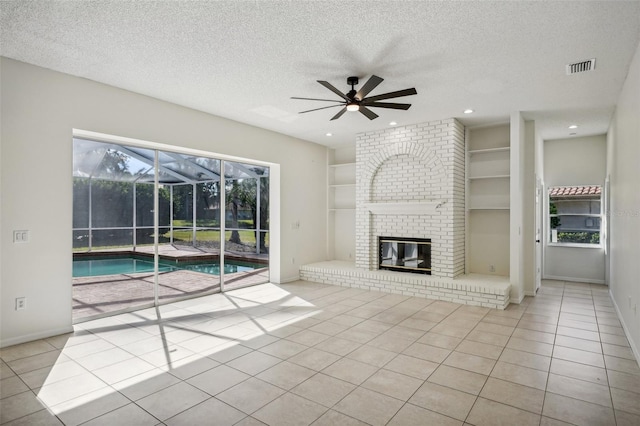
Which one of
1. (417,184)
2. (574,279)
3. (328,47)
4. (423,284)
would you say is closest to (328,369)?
(328,47)

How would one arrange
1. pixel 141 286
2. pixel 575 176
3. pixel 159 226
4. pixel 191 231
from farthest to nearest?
pixel 575 176 → pixel 191 231 → pixel 141 286 → pixel 159 226

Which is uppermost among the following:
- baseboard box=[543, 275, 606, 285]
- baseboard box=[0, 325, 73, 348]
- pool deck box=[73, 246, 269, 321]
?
pool deck box=[73, 246, 269, 321]

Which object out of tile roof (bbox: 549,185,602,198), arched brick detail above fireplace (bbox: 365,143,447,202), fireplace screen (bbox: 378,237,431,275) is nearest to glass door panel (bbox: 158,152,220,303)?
arched brick detail above fireplace (bbox: 365,143,447,202)

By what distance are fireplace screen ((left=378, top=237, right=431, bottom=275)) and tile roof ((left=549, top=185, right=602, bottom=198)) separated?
338cm

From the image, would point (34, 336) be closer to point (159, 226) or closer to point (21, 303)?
point (21, 303)

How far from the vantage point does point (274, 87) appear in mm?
4246

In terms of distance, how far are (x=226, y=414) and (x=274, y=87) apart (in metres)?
3.43

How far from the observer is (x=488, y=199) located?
616 centimetres

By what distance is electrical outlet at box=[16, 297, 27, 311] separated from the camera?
3551mm

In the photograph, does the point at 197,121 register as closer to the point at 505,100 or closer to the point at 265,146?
the point at 265,146

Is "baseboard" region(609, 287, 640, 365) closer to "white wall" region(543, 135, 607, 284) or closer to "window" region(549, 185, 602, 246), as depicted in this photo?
"white wall" region(543, 135, 607, 284)

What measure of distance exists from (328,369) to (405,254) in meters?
3.64

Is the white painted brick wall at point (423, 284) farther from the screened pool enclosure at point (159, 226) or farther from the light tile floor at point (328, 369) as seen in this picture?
the screened pool enclosure at point (159, 226)

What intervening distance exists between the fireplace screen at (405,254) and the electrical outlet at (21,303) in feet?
16.8
